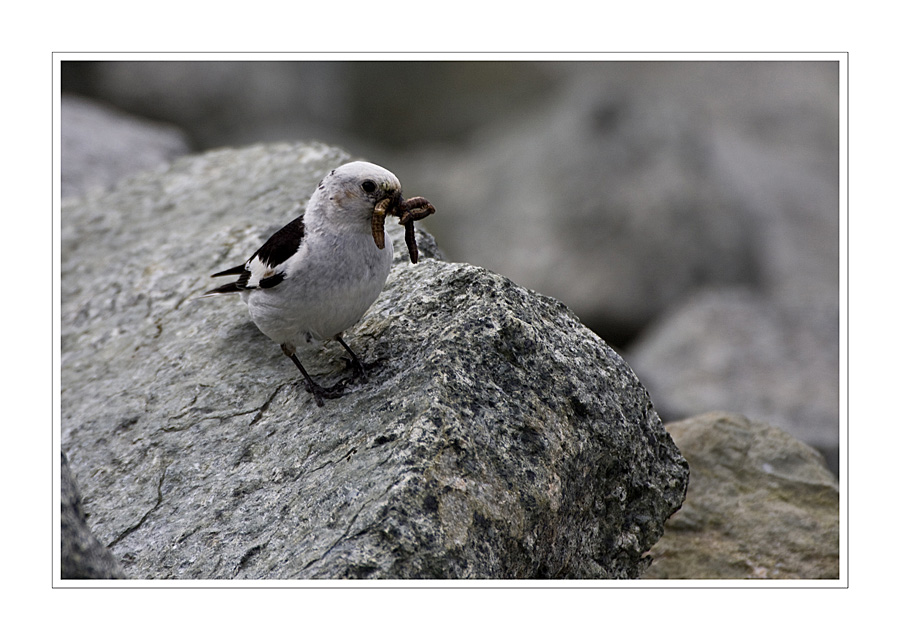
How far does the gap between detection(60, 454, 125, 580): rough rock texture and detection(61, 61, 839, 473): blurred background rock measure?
6.01 meters

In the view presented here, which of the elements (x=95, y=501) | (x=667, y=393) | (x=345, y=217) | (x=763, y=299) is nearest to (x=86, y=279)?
(x=95, y=501)

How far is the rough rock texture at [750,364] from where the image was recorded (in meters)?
8.81

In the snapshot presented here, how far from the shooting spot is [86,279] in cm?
677

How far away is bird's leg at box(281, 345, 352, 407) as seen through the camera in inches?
174

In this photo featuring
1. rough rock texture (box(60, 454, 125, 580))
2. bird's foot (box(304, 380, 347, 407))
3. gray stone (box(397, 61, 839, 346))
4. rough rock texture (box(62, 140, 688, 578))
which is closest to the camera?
rough rock texture (box(60, 454, 125, 580))

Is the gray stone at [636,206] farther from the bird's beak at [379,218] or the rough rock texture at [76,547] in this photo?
the rough rock texture at [76,547]

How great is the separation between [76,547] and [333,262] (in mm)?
1741

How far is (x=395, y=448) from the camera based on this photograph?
12.6 ft

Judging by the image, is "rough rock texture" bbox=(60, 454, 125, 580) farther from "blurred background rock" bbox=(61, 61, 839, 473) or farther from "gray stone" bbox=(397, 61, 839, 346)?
"gray stone" bbox=(397, 61, 839, 346)

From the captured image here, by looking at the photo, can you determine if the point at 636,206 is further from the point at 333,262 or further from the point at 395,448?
Result: the point at 395,448

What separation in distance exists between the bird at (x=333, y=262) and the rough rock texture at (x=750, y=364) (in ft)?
16.4

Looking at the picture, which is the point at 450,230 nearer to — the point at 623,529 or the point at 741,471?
the point at 741,471

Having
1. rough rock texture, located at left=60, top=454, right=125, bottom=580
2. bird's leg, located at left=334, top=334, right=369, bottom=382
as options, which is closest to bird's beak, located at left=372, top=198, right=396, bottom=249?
bird's leg, located at left=334, top=334, right=369, bottom=382
